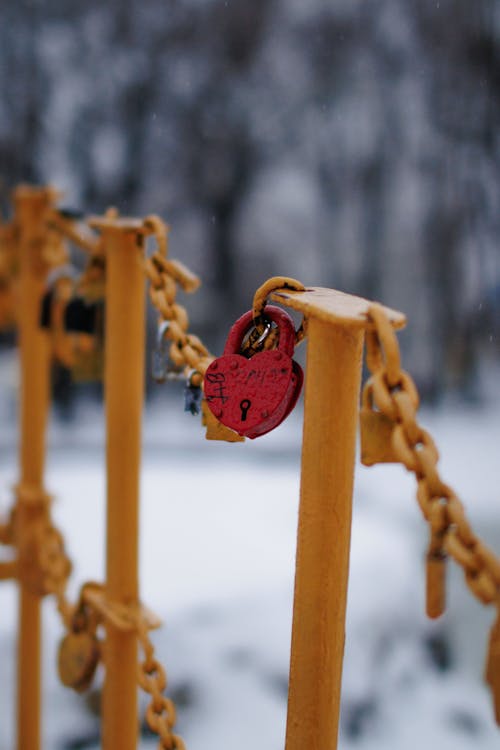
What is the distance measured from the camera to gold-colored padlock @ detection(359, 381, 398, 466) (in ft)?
1.97

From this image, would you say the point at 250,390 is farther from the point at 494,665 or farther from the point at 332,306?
the point at 494,665

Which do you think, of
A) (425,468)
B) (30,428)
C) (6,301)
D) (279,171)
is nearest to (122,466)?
(30,428)

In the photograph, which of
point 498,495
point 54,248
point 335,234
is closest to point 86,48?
point 335,234

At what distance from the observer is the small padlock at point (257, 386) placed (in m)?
0.70

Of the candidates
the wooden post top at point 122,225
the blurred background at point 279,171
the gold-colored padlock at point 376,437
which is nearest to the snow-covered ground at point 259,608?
the blurred background at point 279,171

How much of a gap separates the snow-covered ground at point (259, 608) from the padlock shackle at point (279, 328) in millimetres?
1007

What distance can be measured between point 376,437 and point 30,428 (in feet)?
3.98

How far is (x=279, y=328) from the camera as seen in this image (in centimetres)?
74

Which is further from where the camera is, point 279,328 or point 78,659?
point 78,659

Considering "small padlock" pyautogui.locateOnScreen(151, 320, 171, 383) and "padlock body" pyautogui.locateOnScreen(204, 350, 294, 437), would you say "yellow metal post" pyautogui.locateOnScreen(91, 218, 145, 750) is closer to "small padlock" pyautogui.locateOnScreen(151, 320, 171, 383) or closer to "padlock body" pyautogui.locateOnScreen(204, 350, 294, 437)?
"small padlock" pyautogui.locateOnScreen(151, 320, 171, 383)

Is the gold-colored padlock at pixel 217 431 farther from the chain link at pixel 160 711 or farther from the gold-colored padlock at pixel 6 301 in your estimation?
the gold-colored padlock at pixel 6 301

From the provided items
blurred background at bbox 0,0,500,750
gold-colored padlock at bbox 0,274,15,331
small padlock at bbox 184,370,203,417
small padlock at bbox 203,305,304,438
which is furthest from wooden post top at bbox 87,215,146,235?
blurred background at bbox 0,0,500,750

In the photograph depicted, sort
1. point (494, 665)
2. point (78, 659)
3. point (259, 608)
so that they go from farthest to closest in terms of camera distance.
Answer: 1. point (259, 608)
2. point (78, 659)
3. point (494, 665)

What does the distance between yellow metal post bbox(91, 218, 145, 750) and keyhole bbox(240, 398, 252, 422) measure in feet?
1.63
